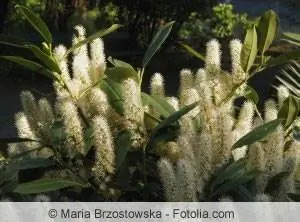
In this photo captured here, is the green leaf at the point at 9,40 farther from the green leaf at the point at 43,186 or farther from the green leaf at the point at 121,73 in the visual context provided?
the green leaf at the point at 43,186

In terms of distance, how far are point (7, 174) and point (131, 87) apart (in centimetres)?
41

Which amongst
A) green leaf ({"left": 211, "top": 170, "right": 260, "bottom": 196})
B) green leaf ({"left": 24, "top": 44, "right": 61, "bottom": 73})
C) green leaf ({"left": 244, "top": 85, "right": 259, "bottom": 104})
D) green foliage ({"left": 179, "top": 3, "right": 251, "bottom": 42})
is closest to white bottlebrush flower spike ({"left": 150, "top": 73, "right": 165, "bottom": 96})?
green leaf ({"left": 244, "top": 85, "right": 259, "bottom": 104})

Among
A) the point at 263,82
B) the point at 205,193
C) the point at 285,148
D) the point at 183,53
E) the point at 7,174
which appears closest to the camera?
the point at 205,193

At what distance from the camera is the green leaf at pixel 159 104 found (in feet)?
6.16

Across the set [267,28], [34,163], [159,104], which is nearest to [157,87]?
[159,104]

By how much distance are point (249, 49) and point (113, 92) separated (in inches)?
14.2

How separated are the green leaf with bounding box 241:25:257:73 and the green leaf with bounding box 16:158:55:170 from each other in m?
0.54

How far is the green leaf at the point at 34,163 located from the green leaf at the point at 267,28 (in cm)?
62

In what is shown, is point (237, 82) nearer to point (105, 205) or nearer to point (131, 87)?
point (131, 87)

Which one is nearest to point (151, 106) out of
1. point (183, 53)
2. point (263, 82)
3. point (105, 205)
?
point (105, 205)

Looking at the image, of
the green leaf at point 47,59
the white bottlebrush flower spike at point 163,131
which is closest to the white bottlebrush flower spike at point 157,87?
the white bottlebrush flower spike at point 163,131

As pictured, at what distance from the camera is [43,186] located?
1.59 m

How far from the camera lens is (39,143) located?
1.81 meters
